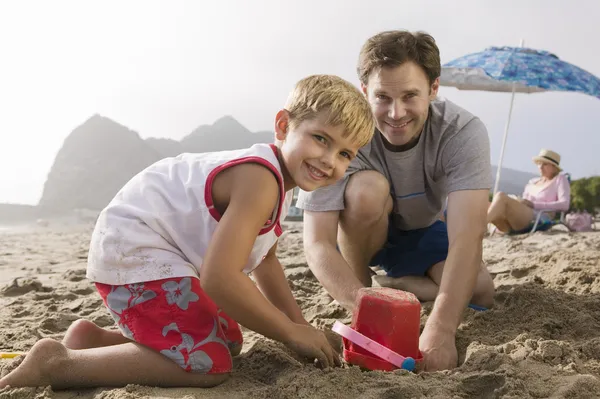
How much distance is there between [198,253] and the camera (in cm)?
167

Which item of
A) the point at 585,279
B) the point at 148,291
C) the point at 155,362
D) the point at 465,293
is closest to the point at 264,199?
the point at 148,291

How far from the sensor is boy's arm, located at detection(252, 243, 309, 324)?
199 centimetres

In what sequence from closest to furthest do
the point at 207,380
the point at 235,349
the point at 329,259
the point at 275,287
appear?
the point at 207,380
the point at 235,349
the point at 275,287
the point at 329,259

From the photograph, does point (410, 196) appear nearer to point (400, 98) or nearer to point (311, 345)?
point (400, 98)

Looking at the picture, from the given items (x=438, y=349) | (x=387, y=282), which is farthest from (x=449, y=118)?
(x=438, y=349)

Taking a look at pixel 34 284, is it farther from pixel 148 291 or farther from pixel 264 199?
pixel 264 199

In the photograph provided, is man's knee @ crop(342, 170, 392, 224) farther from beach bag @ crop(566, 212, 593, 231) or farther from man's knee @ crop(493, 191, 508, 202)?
beach bag @ crop(566, 212, 593, 231)

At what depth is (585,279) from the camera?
2643mm

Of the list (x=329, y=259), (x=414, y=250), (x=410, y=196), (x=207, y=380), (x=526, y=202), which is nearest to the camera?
(x=207, y=380)

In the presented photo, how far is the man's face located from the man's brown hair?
30 millimetres

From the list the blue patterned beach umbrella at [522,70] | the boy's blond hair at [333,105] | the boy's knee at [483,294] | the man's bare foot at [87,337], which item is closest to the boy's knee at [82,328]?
the man's bare foot at [87,337]

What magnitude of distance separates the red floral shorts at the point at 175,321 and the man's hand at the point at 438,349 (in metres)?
0.65

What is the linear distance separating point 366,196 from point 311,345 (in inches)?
35.3

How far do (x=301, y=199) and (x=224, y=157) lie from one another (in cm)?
80
